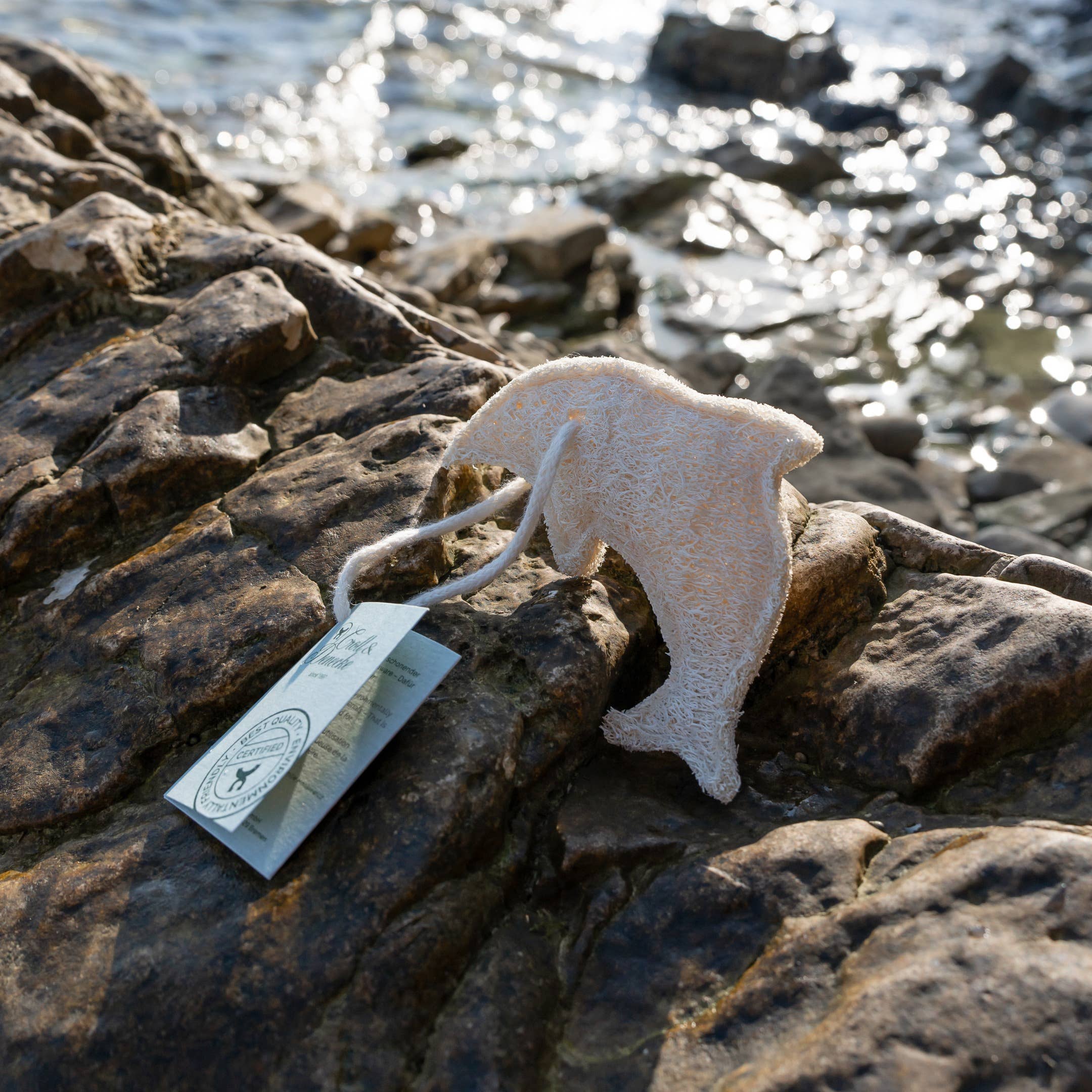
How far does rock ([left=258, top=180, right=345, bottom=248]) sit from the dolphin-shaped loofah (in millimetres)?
6323

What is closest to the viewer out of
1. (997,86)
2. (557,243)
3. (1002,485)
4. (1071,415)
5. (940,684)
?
(940,684)

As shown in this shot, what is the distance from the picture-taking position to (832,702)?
7.35 feet

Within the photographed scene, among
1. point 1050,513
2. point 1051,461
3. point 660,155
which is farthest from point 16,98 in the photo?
point 660,155

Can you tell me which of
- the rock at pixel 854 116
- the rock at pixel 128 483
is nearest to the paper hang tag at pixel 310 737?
the rock at pixel 128 483

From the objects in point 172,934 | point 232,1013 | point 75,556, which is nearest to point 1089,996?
point 232,1013

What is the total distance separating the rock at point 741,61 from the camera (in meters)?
16.2

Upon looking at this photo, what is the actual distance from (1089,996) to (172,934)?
5.27 feet

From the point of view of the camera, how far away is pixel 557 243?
27.2 ft

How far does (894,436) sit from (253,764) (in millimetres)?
5775

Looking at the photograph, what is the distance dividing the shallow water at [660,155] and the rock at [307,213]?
1078 mm

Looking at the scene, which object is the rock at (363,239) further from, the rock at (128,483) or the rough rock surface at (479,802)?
the rock at (128,483)

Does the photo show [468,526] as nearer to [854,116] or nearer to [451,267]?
[451,267]

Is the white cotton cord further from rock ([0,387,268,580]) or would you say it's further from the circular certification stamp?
rock ([0,387,268,580])

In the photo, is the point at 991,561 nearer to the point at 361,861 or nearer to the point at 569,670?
the point at 569,670
